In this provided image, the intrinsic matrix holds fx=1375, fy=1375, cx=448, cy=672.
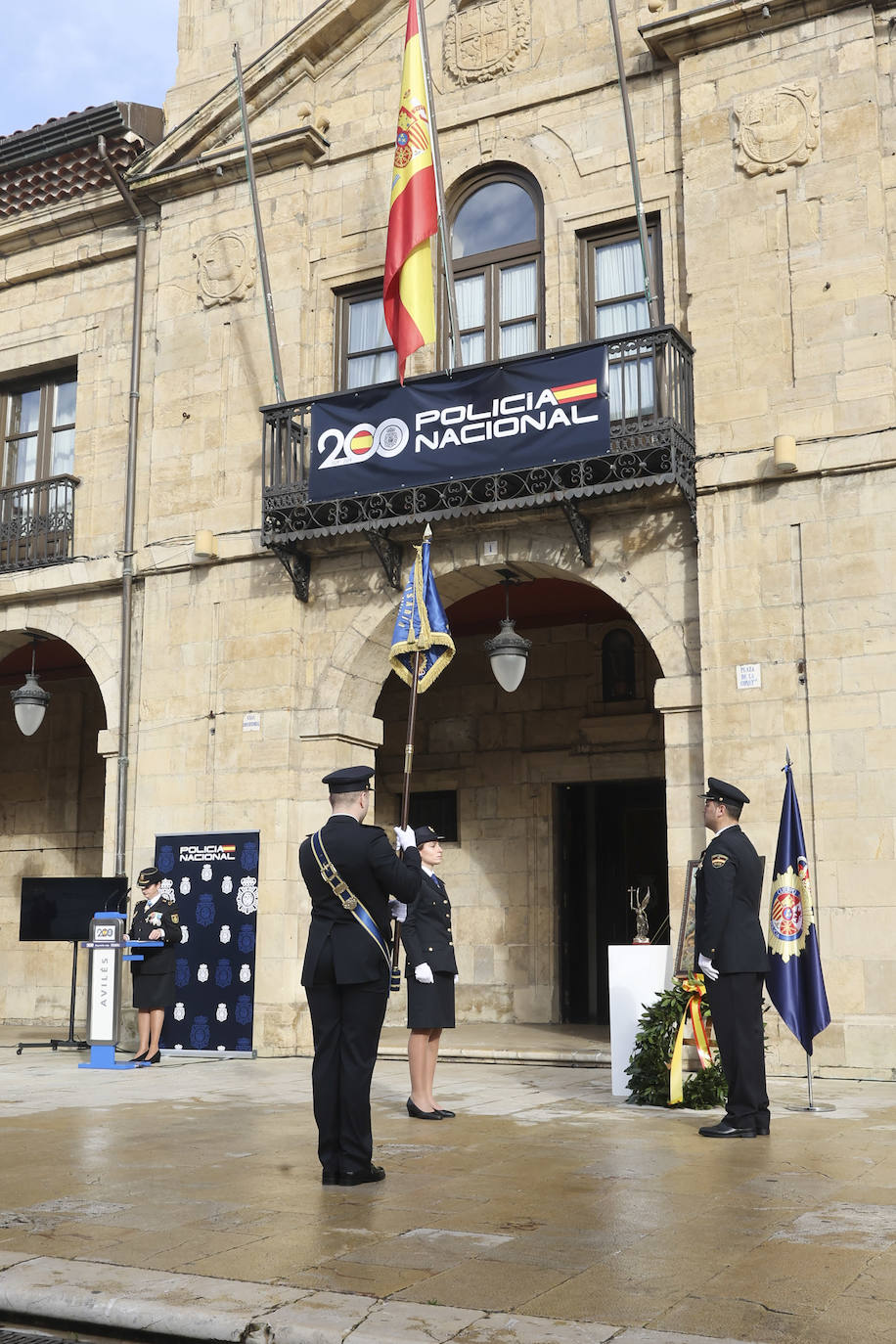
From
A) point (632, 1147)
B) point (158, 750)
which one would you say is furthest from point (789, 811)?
point (158, 750)

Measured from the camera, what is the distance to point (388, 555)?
43.7 feet

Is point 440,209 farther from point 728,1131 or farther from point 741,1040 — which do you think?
point 728,1131

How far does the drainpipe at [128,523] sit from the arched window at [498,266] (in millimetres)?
3880

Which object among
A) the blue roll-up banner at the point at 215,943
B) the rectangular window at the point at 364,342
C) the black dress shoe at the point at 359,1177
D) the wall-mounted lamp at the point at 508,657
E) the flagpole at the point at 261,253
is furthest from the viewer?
the rectangular window at the point at 364,342

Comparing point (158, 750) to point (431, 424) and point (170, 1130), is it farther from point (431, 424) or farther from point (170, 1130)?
point (170, 1130)

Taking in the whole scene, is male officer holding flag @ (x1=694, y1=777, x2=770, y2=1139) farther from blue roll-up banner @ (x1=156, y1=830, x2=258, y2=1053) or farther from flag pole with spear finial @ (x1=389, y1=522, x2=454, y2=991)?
blue roll-up banner @ (x1=156, y1=830, x2=258, y2=1053)

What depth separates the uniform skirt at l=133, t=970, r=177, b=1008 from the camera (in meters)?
12.3

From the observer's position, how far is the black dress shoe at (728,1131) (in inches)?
301

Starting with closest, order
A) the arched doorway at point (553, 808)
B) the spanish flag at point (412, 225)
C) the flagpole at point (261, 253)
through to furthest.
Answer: the spanish flag at point (412, 225) < the flagpole at point (261, 253) < the arched doorway at point (553, 808)

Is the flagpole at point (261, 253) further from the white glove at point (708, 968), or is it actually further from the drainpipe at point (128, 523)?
the white glove at point (708, 968)

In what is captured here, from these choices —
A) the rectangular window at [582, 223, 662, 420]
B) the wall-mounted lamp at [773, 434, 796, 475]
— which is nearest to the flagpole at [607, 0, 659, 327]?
the rectangular window at [582, 223, 662, 420]

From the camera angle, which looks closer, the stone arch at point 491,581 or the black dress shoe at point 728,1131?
the black dress shoe at point 728,1131

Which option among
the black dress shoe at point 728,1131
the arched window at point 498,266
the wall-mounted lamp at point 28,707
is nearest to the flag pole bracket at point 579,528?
the arched window at point 498,266

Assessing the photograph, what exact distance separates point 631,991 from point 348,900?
372 centimetres
